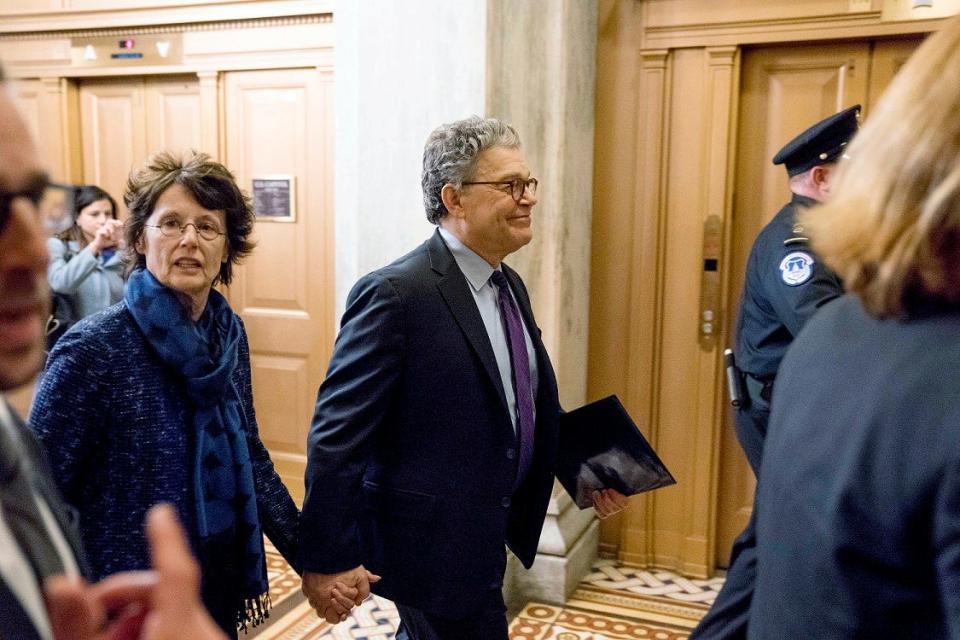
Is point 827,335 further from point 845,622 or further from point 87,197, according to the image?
point 87,197

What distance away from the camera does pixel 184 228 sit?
5.44ft

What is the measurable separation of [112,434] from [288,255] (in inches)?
110

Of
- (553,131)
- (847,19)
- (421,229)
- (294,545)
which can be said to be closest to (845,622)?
(294,545)

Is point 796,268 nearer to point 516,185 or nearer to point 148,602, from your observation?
point 516,185

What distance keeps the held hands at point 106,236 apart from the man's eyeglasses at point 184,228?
207 centimetres

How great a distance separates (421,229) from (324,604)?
151 cm

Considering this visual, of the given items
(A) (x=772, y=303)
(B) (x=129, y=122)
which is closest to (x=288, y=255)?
(B) (x=129, y=122)

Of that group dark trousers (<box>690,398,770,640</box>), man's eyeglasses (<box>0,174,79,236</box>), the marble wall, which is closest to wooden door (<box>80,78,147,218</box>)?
the marble wall

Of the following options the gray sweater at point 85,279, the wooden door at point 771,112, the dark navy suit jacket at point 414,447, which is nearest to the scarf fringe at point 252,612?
the dark navy suit jacket at point 414,447

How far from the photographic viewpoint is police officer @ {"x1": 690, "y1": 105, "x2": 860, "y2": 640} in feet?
8.52

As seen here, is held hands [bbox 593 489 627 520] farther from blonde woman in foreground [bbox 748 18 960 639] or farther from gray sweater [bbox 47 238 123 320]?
gray sweater [bbox 47 238 123 320]

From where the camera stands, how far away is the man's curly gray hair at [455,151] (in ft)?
6.66

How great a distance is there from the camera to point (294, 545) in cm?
185

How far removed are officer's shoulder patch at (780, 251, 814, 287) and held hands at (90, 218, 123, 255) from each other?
252cm
